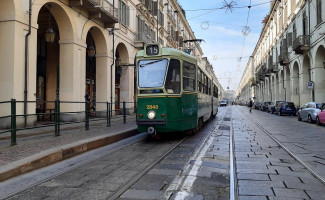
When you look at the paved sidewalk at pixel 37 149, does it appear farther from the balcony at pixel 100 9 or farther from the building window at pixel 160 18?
the building window at pixel 160 18

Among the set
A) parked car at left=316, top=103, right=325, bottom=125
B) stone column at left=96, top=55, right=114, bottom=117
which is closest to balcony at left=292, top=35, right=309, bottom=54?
parked car at left=316, top=103, right=325, bottom=125

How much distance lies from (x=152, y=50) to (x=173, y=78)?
47.0 inches


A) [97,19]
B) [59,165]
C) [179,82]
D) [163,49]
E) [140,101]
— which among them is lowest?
[59,165]

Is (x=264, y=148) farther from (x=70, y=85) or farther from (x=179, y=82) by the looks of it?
(x=70, y=85)

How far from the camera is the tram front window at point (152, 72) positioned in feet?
29.7

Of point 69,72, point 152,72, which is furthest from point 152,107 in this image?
point 69,72

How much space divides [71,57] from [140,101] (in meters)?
7.13

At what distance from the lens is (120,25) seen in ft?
67.4

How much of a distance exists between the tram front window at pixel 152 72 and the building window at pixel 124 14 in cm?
1238

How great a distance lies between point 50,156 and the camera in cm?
621

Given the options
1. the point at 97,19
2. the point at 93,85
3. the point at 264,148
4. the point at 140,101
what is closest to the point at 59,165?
the point at 140,101

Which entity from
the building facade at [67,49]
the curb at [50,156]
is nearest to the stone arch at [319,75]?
the building facade at [67,49]

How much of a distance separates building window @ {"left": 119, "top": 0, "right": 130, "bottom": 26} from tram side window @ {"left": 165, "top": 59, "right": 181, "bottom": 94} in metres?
12.8

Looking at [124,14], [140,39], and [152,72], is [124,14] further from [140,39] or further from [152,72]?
[152,72]
